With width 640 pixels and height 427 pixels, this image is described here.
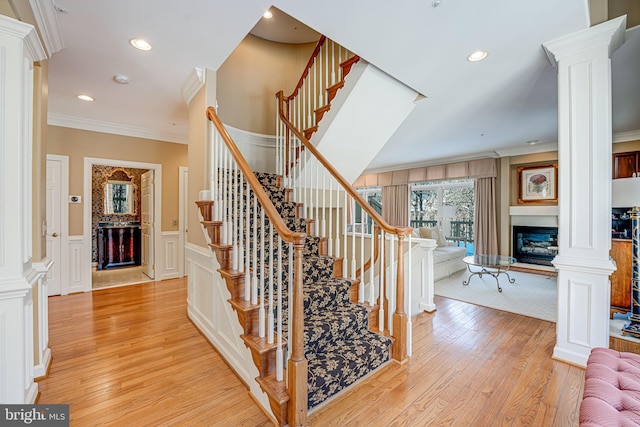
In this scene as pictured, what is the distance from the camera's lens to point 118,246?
6.06 m

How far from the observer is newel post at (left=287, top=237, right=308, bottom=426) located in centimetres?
159

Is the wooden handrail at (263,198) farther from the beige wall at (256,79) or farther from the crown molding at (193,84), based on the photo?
the beige wall at (256,79)

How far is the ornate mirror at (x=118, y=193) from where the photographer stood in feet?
20.1

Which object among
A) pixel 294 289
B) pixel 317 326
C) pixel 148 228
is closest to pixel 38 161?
pixel 294 289

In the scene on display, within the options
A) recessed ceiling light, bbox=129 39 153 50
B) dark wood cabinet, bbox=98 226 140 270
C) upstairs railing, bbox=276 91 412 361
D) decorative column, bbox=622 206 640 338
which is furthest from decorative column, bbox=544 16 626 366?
dark wood cabinet, bbox=98 226 140 270

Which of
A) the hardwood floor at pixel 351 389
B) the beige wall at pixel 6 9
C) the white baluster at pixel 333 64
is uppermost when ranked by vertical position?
the white baluster at pixel 333 64

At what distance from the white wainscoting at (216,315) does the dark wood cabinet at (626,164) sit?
6.68 meters

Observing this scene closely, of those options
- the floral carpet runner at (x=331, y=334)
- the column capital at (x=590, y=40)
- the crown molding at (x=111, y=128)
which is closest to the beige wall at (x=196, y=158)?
the floral carpet runner at (x=331, y=334)

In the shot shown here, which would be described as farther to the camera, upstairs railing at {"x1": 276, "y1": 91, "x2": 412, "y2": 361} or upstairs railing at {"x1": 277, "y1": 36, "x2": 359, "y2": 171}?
upstairs railing at {"x1": 277, "y1": 36, "x2": 359, "y2": 171}

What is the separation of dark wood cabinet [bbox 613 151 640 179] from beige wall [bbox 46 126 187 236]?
25.4 feet

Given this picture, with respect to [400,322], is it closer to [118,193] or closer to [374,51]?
[374,51]

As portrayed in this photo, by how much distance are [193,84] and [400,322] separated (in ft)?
10.1

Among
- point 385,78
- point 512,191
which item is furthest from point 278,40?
point 512,191

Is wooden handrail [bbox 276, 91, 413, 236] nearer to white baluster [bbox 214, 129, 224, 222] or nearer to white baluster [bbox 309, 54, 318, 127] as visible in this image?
white baluster [bbox 309, 54, 318, 127]
